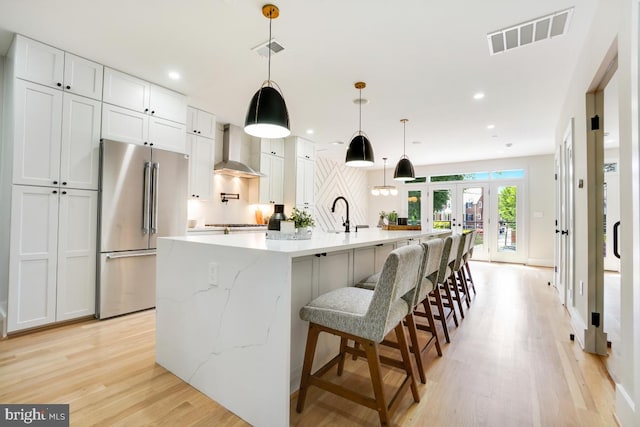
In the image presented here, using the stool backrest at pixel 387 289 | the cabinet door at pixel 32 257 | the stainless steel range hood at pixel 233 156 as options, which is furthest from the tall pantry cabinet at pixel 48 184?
the stool backrest at pixel 387 289

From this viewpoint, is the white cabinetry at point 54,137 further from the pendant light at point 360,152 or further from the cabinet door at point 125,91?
the pendant light at point 360,152

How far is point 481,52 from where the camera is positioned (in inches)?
109

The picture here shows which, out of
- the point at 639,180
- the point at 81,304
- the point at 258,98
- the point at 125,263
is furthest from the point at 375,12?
the point at 81,304

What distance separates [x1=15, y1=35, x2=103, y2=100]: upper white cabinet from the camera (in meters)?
2.63

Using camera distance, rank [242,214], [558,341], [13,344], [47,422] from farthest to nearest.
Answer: [242,214] < [558,341] < [13,344] < [47,422]

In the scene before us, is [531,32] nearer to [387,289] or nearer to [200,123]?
[387,289]

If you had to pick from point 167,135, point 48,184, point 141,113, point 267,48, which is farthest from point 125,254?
point 267,48

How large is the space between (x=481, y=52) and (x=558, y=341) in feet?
8.84

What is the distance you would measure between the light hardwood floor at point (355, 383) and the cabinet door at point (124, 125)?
197cm

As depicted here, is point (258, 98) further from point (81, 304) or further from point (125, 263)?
point (81, 304)

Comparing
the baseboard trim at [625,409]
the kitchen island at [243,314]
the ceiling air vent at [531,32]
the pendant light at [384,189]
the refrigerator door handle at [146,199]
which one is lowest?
the baseboard trim at [625,409]

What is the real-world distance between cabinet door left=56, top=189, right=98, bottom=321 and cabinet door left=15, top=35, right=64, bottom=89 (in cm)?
103

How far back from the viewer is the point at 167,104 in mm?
3668

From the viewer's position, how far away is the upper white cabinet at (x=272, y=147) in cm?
549
